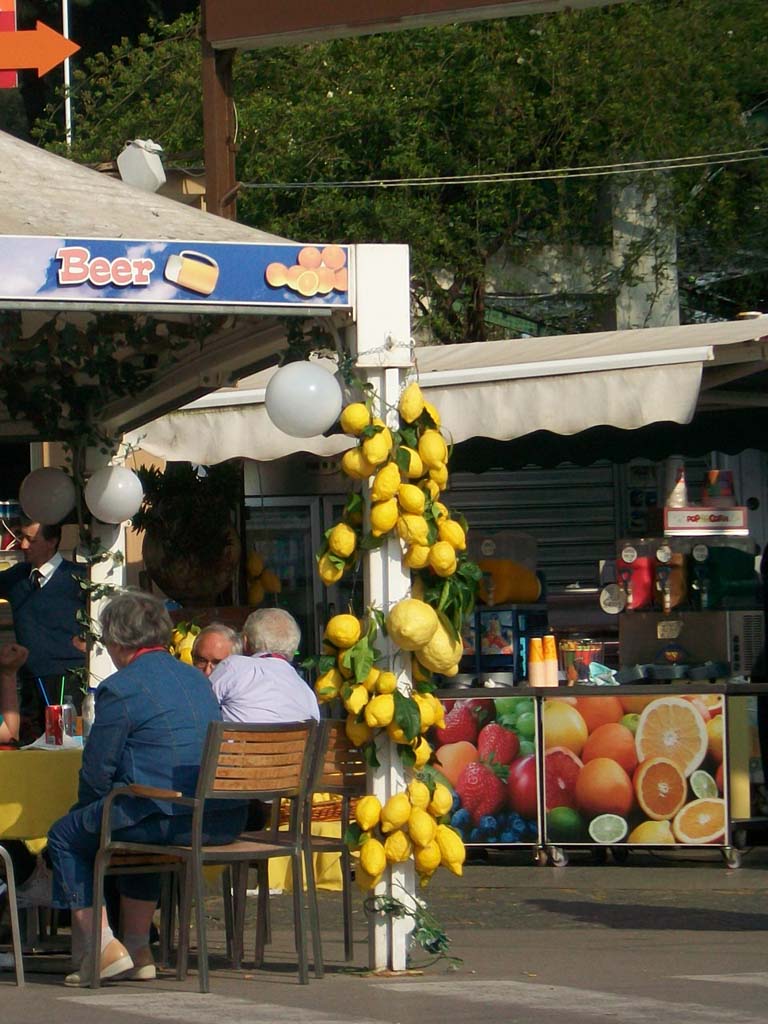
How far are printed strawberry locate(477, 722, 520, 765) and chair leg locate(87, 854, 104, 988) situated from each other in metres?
3.65

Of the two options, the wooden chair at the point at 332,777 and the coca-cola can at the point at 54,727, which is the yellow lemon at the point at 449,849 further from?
the coca-cola can at the point at 54,727

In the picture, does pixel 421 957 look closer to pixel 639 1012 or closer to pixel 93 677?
pixel 639 1012

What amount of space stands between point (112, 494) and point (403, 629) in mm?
3224

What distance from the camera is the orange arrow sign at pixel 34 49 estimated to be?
12164 millimetres

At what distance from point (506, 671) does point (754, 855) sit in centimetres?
166

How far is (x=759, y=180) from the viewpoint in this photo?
1877 cm

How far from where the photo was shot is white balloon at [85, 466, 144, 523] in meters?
9.07

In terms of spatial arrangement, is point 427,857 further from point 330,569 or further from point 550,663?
point 550,663

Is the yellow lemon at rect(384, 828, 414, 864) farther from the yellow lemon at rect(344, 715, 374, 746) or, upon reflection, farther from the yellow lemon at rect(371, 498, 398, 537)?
the yellow lemon at rect(371, 498, 398, 537)

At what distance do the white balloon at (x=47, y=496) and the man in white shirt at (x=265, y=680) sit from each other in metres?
1.81

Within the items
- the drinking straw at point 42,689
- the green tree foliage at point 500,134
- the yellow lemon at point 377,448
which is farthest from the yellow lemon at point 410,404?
the green tree foliage at point 500,134

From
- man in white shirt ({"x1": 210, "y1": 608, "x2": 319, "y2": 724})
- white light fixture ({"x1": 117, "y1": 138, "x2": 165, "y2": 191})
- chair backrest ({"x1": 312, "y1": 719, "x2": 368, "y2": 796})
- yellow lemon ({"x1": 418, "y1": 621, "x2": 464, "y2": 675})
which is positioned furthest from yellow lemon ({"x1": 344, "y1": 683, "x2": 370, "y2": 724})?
white light fixture ({"x1": 117, "y1": 138, "x2": 165, "y2": 191})

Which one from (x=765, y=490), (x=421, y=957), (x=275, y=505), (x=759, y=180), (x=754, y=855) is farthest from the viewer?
(x=759, y=180)

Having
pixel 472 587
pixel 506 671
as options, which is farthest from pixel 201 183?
pixel 472 587
